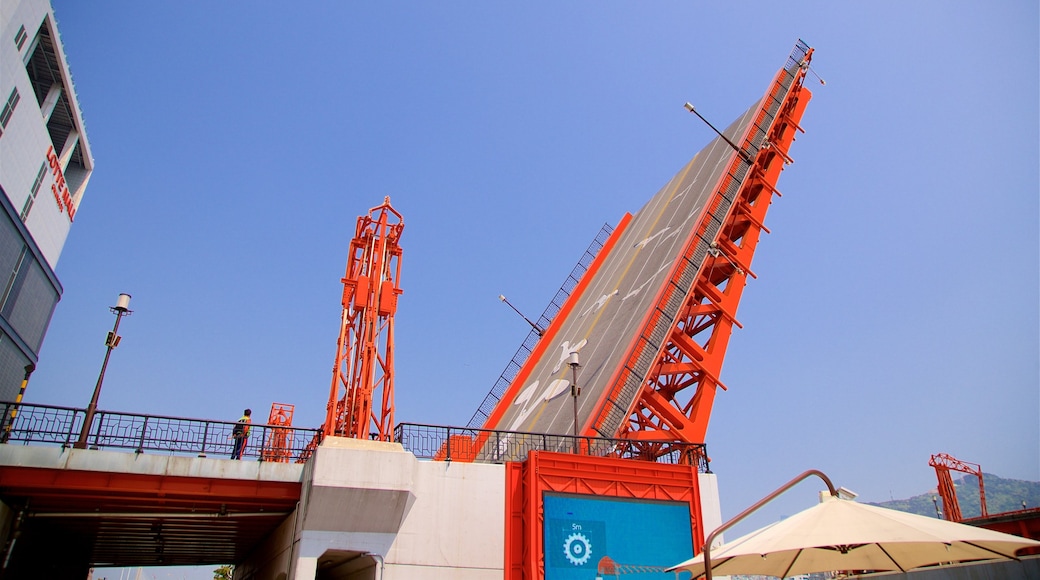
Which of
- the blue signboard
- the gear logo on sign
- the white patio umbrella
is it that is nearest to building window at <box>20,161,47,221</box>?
the blue signboard

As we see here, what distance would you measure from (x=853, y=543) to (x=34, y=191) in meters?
43.5

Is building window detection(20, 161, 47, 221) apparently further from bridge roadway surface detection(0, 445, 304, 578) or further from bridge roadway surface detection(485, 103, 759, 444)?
bridge roadway surface detection(485, 103, 759, 444)

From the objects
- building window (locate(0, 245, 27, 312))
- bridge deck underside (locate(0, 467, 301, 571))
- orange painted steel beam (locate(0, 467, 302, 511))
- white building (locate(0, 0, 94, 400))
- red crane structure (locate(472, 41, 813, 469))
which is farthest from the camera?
white building (locate(0, 0, 94, 400))

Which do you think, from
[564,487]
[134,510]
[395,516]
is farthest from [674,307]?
[134,510]

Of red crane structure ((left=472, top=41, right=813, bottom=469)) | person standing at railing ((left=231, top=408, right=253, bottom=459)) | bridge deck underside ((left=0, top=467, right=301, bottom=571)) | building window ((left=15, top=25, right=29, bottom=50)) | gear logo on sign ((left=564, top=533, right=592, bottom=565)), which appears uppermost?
building window ((left=15, top=25, right=29, bottom=50))

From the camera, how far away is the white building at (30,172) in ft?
89.5

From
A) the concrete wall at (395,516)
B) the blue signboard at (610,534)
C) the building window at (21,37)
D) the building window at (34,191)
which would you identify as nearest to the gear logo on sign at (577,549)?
the blue signboard at (610,534)

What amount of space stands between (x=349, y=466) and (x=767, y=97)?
20338mm

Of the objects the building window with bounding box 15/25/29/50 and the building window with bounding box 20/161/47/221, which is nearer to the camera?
the building window with bounding box 15/25/29/50

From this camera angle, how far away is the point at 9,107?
31.6 meters

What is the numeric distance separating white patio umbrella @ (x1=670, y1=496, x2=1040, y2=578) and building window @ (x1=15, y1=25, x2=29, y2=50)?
3746 centimetres

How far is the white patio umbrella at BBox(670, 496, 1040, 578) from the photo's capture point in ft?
24.4

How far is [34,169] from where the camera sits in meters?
36.2

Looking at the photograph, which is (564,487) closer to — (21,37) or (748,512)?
(748,512)
